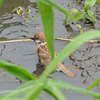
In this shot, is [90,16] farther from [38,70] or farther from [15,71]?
[15,71]

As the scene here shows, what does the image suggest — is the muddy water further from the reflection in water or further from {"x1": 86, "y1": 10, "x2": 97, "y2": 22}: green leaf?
{"x1": 86, "y1": 10, "x2": 97, "y2": 22}: green leaf

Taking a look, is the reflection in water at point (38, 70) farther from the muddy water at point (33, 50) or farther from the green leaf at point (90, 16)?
the green leaf at point (90, 16)

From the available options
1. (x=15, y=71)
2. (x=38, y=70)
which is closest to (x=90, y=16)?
(x=38, y=70)

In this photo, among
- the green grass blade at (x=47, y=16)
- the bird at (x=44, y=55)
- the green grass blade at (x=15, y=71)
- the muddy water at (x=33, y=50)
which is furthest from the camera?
the bird at (x=44, y=55)

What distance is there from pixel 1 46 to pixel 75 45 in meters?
3.67

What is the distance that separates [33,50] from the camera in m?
4.62

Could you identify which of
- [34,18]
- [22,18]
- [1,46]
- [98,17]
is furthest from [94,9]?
[1,46]

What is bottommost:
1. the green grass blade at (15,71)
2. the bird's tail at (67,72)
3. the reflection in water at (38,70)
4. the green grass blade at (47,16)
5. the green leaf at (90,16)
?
the reflection in water at (38,70)

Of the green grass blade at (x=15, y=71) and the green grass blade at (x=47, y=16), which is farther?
the green grass blade at (x=15, y=71)

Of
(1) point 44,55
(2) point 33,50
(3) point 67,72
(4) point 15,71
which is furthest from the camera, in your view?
(2) point 33,50

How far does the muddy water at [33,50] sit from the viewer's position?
3662mm

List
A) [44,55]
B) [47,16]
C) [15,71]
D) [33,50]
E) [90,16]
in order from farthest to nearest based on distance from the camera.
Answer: [90,16]
[33,50]
[44,55]
[15,71]
[47,16]

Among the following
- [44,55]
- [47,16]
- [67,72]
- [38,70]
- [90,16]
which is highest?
[47,16]

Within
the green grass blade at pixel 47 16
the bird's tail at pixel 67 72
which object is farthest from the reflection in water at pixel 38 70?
the green grass blade at pixel 47 16
